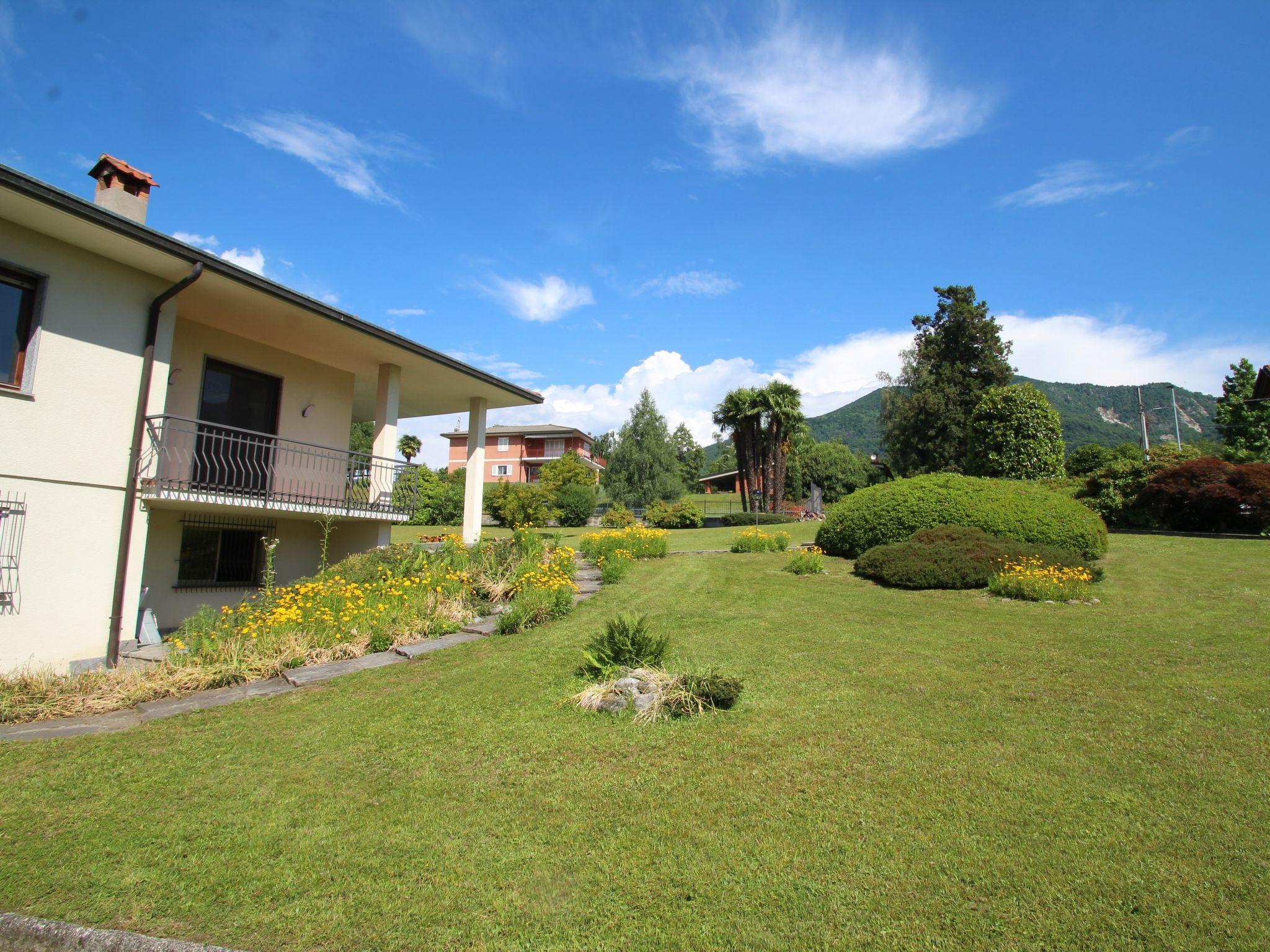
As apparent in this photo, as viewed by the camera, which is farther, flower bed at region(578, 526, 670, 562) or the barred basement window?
flower bed at region(578, 526, 670, 562)

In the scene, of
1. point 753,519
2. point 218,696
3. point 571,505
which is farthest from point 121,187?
point 753,519

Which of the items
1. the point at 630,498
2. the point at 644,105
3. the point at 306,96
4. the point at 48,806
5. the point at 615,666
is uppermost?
the point at 644,105

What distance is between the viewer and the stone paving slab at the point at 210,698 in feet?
18.2

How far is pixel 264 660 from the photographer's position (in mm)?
6500

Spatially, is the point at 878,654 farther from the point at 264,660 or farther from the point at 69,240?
the point at 69,240

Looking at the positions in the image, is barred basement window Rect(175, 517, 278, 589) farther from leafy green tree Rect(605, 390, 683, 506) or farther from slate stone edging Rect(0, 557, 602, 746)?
leafy green tree Rect(605, 390, 683, 506)

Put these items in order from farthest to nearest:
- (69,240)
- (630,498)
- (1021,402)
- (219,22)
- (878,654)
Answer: (630,498) < (1021,402) < (219,22) < (69,240) < (878,654)

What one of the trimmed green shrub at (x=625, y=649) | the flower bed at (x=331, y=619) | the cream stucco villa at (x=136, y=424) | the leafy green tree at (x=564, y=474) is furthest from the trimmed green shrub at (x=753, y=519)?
the trimmed green shrub at (x=625, y=649)

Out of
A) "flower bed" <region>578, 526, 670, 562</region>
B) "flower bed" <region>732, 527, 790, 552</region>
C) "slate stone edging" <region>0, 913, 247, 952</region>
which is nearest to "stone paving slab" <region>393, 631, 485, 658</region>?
"slate stone edging" <region>0, 913, 247, 952</region>

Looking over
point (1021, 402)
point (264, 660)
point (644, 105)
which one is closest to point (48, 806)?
point (264, 660)

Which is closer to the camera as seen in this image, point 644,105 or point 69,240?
point 69,240

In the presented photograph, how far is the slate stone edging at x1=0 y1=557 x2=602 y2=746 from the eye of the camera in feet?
17.1

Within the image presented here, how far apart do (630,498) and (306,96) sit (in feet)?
111

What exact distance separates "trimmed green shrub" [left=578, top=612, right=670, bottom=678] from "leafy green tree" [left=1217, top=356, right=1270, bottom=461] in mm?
32186
